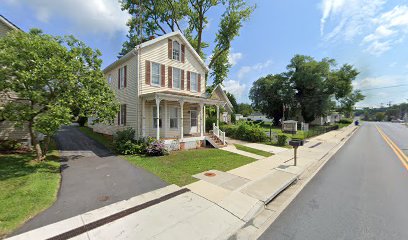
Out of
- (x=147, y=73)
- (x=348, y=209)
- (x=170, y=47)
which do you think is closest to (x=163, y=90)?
(x=147, y=73)

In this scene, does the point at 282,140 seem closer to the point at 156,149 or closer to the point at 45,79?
the point at 156,149

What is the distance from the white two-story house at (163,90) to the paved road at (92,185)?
4.11 m

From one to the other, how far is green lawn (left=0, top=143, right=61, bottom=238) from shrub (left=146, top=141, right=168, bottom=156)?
13.8 ft

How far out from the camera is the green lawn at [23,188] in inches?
167

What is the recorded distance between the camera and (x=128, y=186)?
634 centimetres

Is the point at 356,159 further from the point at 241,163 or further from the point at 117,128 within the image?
the point at 117,128

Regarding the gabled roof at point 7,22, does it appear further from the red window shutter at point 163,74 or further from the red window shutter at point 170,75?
the red window shutter at point 170,75

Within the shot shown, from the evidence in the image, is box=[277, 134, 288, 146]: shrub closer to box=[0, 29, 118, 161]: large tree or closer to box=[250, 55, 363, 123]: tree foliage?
box=[0, 29, 118, 161]: large tree

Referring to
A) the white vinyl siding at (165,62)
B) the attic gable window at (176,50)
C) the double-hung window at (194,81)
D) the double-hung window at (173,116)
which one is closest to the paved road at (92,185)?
the double-hung window at (173,116)

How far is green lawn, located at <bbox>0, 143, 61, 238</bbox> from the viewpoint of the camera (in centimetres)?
425

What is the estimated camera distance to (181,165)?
29.8 feet

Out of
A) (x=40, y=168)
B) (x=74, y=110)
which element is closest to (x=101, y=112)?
(x=74, y=110)

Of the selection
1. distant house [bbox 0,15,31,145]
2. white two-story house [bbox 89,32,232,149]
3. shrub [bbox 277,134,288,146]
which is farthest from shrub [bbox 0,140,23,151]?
shrub [bbox 277,134,288,146]

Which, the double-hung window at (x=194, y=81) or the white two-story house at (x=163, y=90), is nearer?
the white two-story house at (x=163, y=90)
